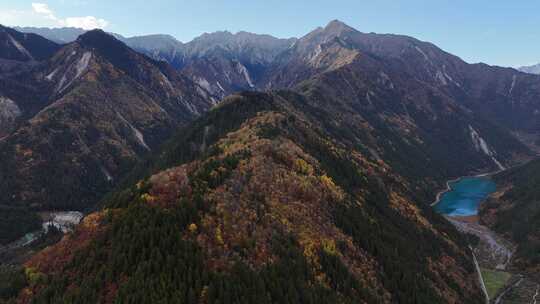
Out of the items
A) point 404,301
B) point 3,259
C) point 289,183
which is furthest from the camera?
point 3,259

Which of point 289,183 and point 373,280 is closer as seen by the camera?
point 373,280

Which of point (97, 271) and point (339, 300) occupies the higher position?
point (97, 271)

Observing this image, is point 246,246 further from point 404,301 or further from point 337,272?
point 404,301

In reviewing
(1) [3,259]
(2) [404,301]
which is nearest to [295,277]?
(2) [404,301]

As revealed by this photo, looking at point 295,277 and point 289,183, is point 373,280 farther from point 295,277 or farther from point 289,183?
point 289,183

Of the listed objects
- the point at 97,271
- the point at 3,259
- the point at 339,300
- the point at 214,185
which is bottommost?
the point at 3,259

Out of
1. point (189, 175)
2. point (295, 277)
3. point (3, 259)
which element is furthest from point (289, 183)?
point (3, 259)

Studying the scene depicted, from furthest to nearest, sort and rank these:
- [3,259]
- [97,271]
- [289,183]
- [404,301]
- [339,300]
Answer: [3,259] → [289,183] → [404,301] → [339,300] → [97,271]
